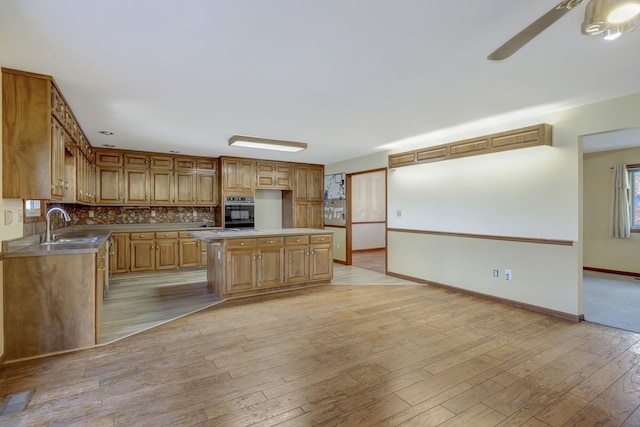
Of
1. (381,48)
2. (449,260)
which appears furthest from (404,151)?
(381,48)

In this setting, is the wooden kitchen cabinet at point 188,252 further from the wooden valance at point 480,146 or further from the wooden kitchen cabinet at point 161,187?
the wooden valance at point 480,146

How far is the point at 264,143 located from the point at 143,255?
3.24m

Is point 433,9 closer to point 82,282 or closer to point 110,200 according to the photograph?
point 82,282

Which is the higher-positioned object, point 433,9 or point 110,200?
point 433,9

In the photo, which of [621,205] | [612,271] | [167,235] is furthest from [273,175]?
[612,271]

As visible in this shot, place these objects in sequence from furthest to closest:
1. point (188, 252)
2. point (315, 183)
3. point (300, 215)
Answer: point (315, 183) < point (300, 215) < point (188, 252)

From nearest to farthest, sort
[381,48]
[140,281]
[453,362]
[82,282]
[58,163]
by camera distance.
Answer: [381,48] → [453,362] → [82,282] → [58,163] → [140,281]

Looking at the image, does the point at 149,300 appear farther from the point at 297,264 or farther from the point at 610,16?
the point at 610,16

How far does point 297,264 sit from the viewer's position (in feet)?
15.8

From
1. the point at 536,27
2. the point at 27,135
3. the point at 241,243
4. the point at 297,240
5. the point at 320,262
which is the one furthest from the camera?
the point at 320,262

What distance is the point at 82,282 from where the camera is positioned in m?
2.77

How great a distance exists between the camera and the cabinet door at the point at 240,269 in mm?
4242

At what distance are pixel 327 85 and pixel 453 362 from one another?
8.44 ft

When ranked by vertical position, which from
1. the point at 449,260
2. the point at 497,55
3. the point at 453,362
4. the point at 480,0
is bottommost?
the point at 453,362
